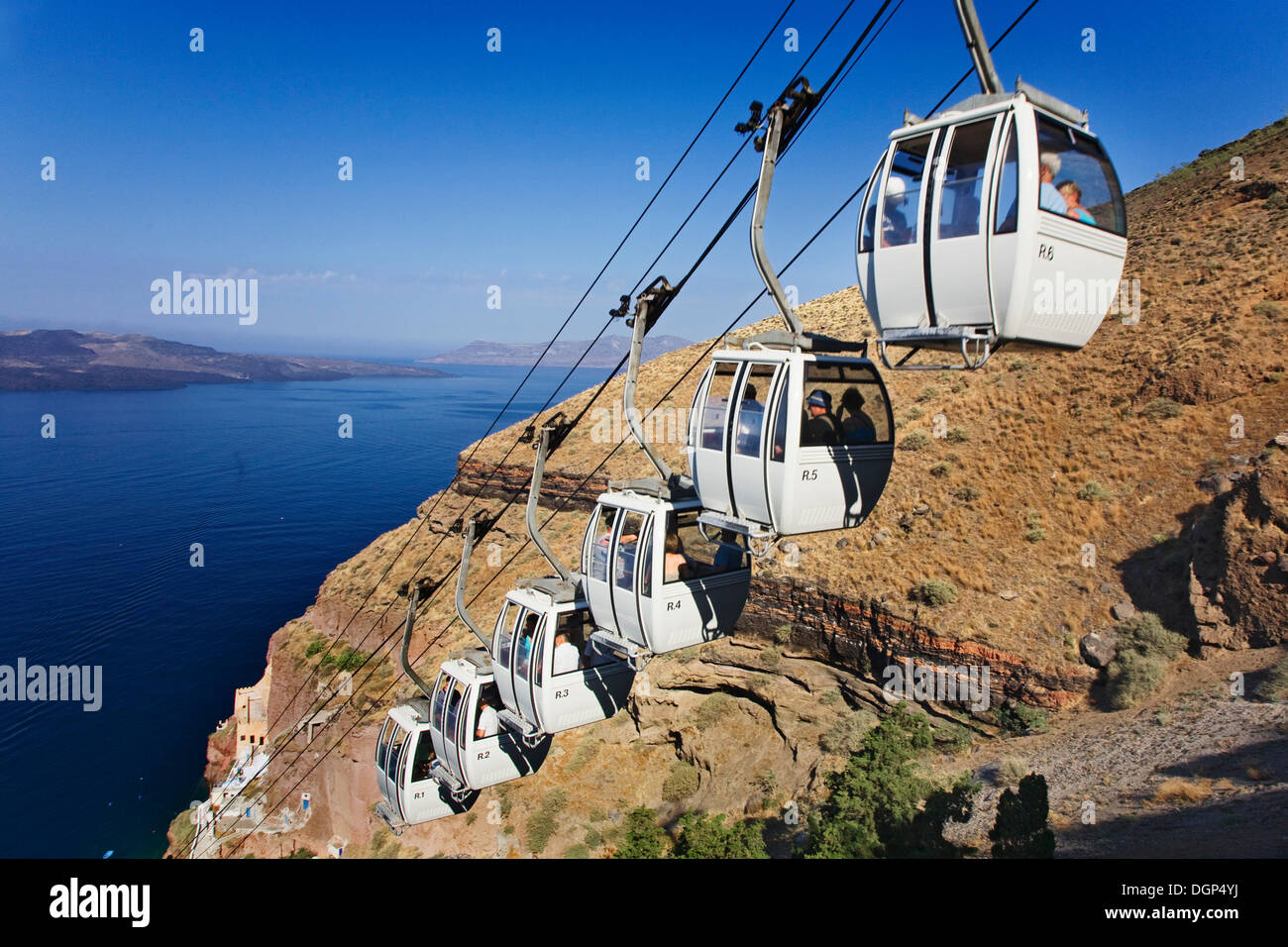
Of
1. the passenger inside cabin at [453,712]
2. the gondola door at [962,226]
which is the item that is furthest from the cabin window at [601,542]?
the gondola door at [962,226]

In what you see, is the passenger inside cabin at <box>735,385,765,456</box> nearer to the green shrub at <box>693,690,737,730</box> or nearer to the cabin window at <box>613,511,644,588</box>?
the cabin window at <box>613,511,644,588</box>

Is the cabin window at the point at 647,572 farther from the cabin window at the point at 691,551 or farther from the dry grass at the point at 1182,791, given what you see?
the dry grass at the point at 1182,791

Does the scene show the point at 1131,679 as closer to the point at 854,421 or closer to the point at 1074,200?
the point at 854,421

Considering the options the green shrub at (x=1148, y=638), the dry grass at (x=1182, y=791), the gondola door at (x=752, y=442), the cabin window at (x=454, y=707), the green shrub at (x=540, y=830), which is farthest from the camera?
the green shrub at (x=540, y=830)

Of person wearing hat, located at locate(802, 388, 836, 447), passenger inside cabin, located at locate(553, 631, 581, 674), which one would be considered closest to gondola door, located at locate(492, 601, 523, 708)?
passenger inside cabin, located at locate(553, 631, 581, 674)

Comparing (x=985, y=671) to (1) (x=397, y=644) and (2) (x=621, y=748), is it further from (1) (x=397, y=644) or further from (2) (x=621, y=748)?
(1) (x=397, y=644)
